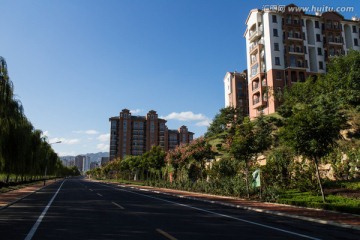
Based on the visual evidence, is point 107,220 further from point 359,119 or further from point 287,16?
point 287,16

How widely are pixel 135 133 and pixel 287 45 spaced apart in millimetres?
95729

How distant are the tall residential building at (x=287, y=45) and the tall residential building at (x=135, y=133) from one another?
275ft

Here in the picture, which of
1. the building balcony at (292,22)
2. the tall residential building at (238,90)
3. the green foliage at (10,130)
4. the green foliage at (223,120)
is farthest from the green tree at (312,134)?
the tall residential building at (238,90)

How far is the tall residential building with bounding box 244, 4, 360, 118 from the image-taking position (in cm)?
5628

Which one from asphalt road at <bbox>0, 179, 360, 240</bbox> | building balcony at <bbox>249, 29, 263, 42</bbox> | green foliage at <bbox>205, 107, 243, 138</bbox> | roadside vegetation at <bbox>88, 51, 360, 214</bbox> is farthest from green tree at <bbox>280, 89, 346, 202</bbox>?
building balcony at <bbox>249, 29, 263, 42</bbox>

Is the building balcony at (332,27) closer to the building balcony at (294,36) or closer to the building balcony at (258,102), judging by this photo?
the building balcony at (294,36)

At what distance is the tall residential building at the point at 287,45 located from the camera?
56.3m

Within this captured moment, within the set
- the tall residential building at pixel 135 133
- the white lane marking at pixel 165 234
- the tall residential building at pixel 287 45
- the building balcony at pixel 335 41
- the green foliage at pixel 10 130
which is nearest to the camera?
the white lane marking at pixel 165 234

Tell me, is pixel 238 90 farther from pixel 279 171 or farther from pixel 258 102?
pixel 279 171

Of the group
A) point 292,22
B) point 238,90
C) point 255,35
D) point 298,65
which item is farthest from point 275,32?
point 238,90

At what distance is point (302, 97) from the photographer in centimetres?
4041

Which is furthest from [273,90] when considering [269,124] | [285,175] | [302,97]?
[285,175]

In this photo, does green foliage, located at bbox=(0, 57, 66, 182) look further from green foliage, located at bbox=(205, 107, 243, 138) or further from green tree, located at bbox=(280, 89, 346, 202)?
green foliage, located at bbox=(205, 107, 243, 138)

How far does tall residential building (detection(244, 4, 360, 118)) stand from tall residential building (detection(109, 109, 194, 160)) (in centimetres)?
8383
